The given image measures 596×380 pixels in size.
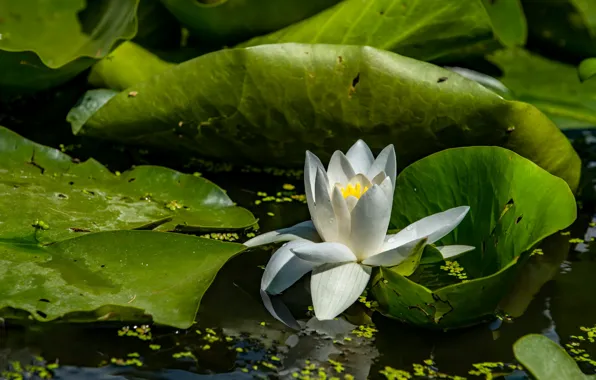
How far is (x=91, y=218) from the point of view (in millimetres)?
1700

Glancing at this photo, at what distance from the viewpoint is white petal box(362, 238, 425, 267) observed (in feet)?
4.77

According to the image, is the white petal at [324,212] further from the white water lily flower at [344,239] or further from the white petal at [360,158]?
the white petal at [360,158]

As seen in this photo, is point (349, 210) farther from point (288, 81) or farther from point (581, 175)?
point (581, 175)

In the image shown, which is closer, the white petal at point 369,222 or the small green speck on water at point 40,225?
the white petal at point 369,222

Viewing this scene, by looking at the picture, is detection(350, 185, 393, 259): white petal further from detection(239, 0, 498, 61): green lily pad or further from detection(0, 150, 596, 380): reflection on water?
detection(239, 0, 498, 61): green lily pad

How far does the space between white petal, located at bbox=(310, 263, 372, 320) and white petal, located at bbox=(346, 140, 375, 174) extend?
234 millimetres

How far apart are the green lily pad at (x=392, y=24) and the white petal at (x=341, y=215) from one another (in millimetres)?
685

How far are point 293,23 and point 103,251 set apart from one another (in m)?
0.94

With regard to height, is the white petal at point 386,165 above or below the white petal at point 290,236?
above

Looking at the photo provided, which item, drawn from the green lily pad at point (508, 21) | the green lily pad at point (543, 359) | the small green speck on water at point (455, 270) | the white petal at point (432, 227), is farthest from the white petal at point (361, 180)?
the green lily pad at point (508, 21)

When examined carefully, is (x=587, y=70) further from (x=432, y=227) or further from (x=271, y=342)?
(x=271, y=342)

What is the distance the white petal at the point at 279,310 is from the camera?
4.81 ft

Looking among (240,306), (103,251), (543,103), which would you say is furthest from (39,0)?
(543,103)

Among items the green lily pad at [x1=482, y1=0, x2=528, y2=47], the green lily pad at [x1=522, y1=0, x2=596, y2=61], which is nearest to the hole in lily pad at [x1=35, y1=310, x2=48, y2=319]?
the green lily pad at [x1=482, y1=0, x2=528, y2=47]
